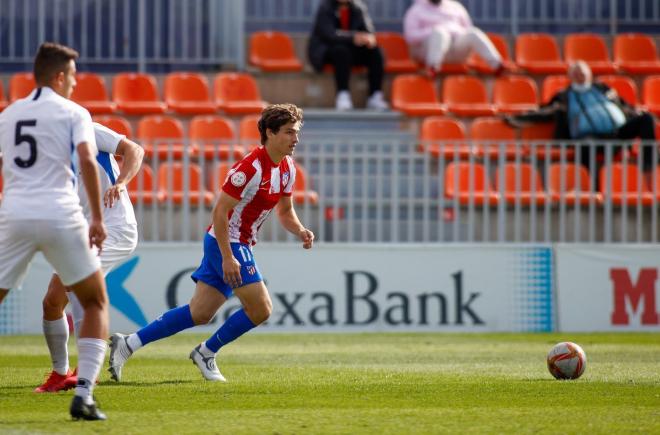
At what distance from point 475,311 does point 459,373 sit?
17.9 ft

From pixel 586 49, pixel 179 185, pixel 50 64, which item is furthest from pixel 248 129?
A: pixel 50 64

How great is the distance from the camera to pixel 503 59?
2009 centimetres

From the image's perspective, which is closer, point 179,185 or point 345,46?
point 179,185

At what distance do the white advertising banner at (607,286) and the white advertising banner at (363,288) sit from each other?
0.64 feet

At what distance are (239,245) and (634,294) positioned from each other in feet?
25.2

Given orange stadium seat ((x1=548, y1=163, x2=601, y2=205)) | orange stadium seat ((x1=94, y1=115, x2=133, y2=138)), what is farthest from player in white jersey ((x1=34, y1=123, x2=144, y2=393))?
orange stadium seat ((x1=548, y1=163, x2=601, y2=205))

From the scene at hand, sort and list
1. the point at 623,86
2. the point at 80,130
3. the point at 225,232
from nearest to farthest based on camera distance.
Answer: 1. the point at 80,130
2. the point at 225,232
3. the point at 623,86

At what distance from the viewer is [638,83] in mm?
20219

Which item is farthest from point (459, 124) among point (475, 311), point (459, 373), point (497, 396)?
point (497, 396)

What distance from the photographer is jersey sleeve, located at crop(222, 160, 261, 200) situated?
873 cm

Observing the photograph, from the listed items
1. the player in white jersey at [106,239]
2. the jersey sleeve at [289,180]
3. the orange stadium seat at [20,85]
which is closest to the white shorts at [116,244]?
the player in white jersey at [106,239]

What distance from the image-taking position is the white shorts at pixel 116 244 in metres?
8.83

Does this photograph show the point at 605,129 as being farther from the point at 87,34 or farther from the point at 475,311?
the point at 87,34

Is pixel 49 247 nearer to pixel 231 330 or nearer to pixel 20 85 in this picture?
pixel 231 330
